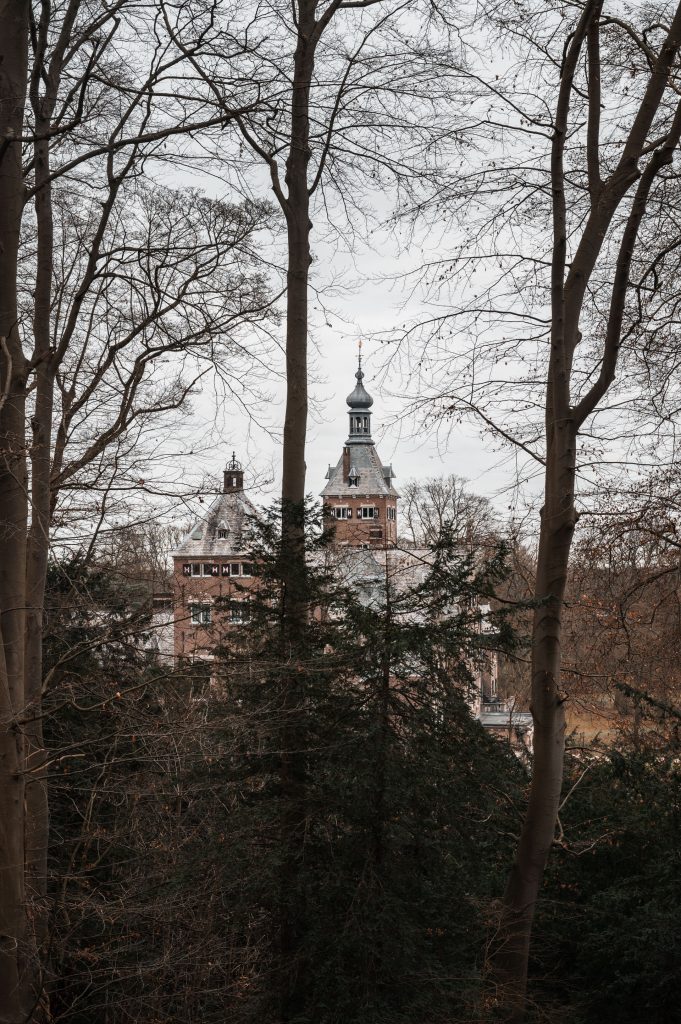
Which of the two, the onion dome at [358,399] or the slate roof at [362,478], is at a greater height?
the onion dome at [358,399]

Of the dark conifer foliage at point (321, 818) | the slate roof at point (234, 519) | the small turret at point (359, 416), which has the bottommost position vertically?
the dark conifer foliage at point (321, 818)

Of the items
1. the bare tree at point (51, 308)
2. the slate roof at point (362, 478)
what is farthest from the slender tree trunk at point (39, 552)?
the slate roof at point (362, 478)

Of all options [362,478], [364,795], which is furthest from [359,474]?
[364,795]

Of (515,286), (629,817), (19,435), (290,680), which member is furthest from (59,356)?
(629,817)

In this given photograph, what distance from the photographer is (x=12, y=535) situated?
7.10m

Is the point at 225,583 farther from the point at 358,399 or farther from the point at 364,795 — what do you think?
the point at 358,399

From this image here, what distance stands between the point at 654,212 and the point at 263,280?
4.55 metres

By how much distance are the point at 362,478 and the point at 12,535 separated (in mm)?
72000

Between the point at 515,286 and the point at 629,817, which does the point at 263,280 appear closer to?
the point at 515,286

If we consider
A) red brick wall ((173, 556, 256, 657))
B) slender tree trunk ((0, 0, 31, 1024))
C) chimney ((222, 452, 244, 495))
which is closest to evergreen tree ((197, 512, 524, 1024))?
red brick wall ((173, 556, 256, 657))

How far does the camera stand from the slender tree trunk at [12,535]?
21.5ft

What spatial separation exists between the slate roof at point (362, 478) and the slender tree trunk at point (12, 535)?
69228 millimetres

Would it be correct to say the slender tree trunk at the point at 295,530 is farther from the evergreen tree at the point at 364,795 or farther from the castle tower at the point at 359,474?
the castle tower at the point at 359,474

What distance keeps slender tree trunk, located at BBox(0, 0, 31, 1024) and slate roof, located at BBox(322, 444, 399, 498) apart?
69.2 metres
